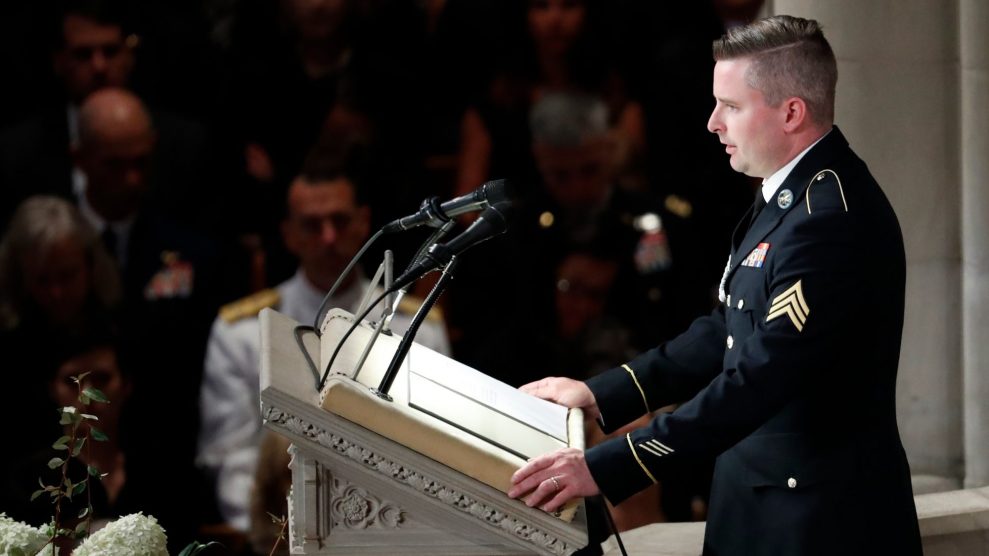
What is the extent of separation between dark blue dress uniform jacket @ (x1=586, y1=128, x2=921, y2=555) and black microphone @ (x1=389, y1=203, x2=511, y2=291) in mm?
408

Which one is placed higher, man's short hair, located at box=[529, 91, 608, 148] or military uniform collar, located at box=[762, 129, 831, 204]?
man's short hair, located at box=[529, 91, 608, 148]

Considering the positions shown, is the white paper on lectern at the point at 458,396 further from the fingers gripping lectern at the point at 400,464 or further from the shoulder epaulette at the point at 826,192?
the shoulder epaulette at the point at 826,192

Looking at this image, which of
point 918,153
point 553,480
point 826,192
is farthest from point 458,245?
point 918,153

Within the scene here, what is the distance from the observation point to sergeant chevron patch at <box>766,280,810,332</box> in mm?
2486

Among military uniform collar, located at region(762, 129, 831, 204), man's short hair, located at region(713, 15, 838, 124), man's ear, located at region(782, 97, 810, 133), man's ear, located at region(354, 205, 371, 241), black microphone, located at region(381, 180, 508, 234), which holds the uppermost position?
man's ear, located at region(354, 205, 371, 241)

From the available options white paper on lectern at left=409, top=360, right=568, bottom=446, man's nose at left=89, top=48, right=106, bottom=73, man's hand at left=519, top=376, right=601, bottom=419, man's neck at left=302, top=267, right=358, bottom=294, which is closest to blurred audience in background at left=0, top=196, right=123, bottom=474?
man's nose at left=89, top=48, right=106, bottom=73

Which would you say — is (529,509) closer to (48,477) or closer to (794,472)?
(794,472)

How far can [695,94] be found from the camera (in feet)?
22.8

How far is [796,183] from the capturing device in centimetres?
268

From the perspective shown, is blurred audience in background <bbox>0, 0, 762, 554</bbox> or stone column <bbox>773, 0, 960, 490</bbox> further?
blurred audience in background <bbox>0, 0, 762, 554</bbox>

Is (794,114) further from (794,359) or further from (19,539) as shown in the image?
(19,539)

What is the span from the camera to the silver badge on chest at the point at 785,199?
8.75 ft

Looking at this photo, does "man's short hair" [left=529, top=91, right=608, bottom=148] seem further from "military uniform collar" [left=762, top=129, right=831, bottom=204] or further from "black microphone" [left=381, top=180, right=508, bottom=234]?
"black microphone" [left=381, top=180, right=508, bottom=234]

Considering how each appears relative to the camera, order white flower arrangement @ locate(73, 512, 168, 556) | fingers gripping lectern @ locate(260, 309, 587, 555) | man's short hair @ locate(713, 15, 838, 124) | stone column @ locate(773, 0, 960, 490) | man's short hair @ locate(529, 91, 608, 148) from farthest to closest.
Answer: man's short hair @ locate(529, 91, 608, 148) < stone column @ locate(773, 0, 960, 490) < man's short hair @ locate(713, 15, 838, 124) < fingers gripping lectern @ locate(260, 309, 587, 555) < white flower arrangement @ locate(73, 512, 168, 556)
